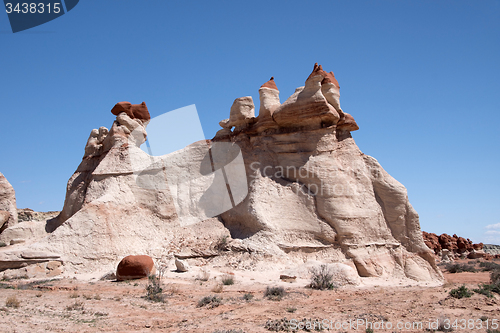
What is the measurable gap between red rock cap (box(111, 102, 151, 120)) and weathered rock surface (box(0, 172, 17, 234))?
545cm

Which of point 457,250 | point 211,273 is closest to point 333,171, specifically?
point 211,273

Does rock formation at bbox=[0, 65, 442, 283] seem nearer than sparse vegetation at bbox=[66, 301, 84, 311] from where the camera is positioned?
No

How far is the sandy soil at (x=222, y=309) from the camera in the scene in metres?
6.92

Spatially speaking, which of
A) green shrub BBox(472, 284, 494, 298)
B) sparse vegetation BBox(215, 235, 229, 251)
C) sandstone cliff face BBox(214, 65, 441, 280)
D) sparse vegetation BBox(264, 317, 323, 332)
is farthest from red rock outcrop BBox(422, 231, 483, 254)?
sparse vegetation BBox(264, 317, 323, 332)

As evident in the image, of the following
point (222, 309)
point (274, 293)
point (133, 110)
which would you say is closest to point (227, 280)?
point (274, 293)

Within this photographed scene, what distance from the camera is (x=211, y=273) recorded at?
40.5 feet

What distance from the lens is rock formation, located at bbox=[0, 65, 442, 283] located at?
1355 cm

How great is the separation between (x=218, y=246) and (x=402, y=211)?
703cm

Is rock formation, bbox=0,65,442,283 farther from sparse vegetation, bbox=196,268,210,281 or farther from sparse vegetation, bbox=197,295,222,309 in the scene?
sparse vegetation, bbox=197,295,222,309

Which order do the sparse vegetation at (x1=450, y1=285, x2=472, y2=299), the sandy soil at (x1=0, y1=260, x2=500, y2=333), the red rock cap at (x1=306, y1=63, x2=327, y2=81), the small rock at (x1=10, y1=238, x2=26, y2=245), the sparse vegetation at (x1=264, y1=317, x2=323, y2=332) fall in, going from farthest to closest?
the red rock cap at (x1=306, y1=63, x2=327, y2=81) < the small rock at (x1=10, y1=238, x2=26, y2=245) < the sparse vegetation at (x1=450, y1=285, x2=472, y2=299) < the sandy soil at (x1=0, y1=260, x2=500, y2=333) < the sparse vegetation at (x1=264, y1=317, x2=323, y2=332)

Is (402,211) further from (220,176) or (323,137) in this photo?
(220,176)

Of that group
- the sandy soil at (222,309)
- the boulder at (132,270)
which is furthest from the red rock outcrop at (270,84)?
the sandy soil at (222,309)

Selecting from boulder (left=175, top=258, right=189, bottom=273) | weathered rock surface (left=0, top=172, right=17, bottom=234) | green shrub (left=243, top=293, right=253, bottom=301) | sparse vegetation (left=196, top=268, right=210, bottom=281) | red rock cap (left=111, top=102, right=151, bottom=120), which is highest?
red rock cap (left=111, top=102, right=151, bottom=120)

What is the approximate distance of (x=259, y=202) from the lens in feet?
48.7
